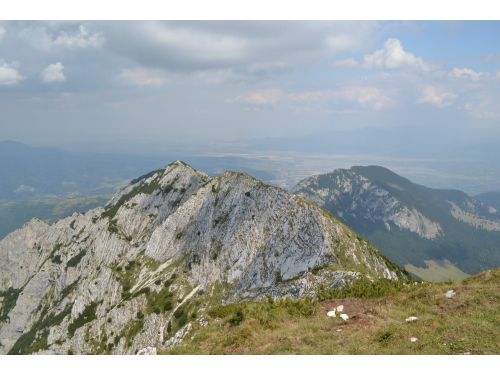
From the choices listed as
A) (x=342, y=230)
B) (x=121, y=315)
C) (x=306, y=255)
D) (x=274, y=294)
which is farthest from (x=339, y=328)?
(x=121, y=315)

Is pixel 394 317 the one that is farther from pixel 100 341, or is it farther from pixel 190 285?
pixel 100 341

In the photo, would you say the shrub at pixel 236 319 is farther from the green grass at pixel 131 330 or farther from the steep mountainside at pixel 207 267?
the green grass at pixel 131 330

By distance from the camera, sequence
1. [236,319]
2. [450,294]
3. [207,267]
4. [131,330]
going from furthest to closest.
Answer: [207,267]
[131,330]
[450,294]
[236,319]

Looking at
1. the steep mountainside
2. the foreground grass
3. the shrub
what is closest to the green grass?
the steep mountainside

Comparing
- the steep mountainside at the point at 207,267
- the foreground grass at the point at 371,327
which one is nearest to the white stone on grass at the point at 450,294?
the foreground grass at the point at 371,327

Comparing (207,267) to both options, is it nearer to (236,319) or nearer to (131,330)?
(131,330)

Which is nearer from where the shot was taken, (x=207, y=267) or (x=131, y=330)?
(x=131, y=330)

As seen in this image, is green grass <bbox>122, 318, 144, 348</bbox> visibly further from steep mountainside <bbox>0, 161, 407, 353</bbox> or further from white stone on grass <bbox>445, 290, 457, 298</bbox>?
white stone on grass <bbox>445, 290, 457, 298</bbox>

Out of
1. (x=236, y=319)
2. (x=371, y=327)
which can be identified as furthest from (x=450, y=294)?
(x=236, y=319)
